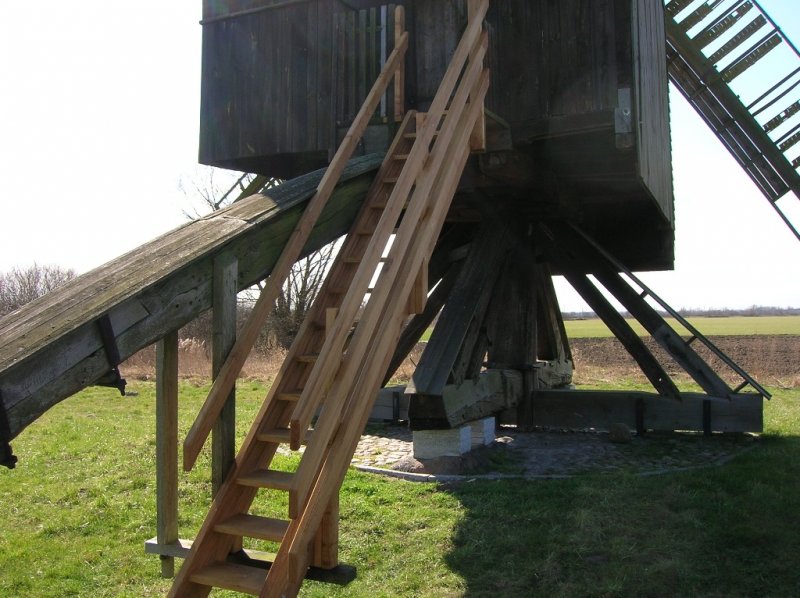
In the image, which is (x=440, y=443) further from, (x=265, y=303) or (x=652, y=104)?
(x=652, y=104)

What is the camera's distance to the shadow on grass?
17.6ft

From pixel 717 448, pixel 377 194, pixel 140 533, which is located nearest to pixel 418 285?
pixel 377 194

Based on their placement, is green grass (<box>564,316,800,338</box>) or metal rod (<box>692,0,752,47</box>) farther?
green grass (<box>564,316,800,338</box>)

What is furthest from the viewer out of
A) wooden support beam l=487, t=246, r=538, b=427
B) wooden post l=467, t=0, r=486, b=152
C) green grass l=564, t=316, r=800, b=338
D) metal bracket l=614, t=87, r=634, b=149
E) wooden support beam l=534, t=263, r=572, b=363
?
green grass l=564, t=316, r=800, b=338

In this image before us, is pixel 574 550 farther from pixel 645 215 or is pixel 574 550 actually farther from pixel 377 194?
pixel 645 215

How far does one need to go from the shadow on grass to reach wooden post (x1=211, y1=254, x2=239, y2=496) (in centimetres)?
207

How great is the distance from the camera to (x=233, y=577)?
3.98 meters

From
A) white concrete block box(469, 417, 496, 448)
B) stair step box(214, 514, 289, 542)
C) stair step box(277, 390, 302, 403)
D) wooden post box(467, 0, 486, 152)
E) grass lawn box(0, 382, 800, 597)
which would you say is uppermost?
wooden post box(467, 0, 486, 152)

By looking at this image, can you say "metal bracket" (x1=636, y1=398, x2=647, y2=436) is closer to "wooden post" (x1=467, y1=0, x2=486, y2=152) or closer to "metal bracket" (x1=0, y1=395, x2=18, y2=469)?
"wooden post" (x1=467, y1=0, x2=486, y2=152)

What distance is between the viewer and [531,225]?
427 inches

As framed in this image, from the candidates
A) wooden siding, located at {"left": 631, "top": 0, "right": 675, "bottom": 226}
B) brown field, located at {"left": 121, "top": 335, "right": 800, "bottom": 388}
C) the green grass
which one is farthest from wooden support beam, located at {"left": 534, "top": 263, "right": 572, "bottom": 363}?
the green grass

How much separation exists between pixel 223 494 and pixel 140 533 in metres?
2.94

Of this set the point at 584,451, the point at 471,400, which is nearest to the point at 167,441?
the point at 471,400

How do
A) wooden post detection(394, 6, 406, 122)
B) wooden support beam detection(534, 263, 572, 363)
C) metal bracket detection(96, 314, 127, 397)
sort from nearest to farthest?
metal bracket detection(96, 314, 127, 397) < wooden post detection(394, 6, 406, 122) < wooden support beam detection(534, 263, 572, 363)
